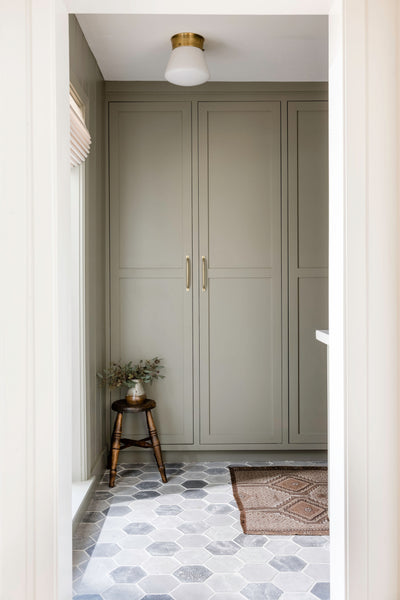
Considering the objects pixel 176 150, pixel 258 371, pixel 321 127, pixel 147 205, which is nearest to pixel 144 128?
pixel 176 150

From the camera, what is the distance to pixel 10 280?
144 centimetres

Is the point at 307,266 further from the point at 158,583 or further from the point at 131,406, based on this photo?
the point at 158,583

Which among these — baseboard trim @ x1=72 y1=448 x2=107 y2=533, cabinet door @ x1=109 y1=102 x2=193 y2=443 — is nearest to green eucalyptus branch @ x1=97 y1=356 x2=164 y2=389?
cabinet door @ x1=109 y1=102 x2=193 y2=443

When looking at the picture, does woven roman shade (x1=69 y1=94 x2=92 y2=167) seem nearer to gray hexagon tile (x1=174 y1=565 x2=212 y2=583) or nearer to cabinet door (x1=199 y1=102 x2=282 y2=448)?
cabinet door (x1=199 y1=102 x2=282 y2=448)

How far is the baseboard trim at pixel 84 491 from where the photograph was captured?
2.62 meters

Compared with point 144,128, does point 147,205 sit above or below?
below

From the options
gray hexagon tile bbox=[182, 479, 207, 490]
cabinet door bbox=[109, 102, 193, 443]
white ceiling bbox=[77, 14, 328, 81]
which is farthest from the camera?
cabinet door bbox=[109, 102, 193, 443]

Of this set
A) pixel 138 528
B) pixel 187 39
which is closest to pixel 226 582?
pixel 138 528

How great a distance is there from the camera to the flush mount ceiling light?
286cm

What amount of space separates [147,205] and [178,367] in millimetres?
1125

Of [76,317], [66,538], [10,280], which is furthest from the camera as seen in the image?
[76,317]

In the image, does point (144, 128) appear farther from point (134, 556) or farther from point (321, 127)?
point (134, 556)

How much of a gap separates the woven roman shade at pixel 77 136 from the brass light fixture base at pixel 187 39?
699 millimetres

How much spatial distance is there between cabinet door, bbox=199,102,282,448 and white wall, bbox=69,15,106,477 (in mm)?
672
